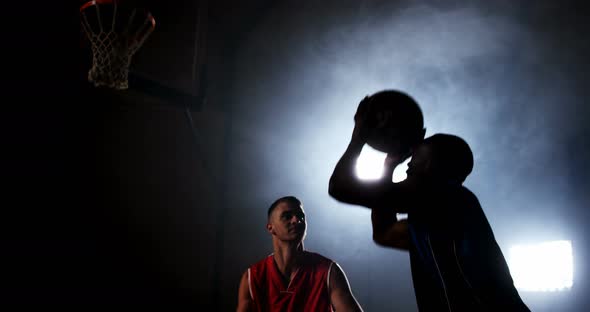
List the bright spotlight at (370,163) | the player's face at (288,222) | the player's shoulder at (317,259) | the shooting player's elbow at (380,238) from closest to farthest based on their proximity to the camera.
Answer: the shooting player's elbow at (380,238), the player's shoulder at (317,259), the player's face at (288,222), the bright spotlight at (370,163)

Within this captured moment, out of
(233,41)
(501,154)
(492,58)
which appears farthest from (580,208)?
(233,41)

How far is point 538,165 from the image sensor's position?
4387mm

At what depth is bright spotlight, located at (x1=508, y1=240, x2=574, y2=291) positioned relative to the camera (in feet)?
13.4

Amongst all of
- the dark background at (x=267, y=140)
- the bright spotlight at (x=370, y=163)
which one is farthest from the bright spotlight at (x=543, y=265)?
the bright spotlight at (x=370, y=163)

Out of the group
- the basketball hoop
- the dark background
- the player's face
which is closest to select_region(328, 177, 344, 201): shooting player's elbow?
the player's face

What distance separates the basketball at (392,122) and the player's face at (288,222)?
2.59m

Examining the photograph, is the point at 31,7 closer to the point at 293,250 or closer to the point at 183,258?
the point at 183,258

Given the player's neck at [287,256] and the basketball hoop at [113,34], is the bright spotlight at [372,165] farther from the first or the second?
the basketball hoop at [113,34]

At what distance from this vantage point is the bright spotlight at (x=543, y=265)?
4086mm

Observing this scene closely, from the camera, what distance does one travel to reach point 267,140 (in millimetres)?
5977

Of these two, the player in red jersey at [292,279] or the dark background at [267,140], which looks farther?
the dark background at [267,140]

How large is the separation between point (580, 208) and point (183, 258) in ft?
11.8

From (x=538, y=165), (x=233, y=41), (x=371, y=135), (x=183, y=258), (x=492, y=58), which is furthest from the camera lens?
(x=233, y=41)

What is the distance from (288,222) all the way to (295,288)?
0.51 meters
